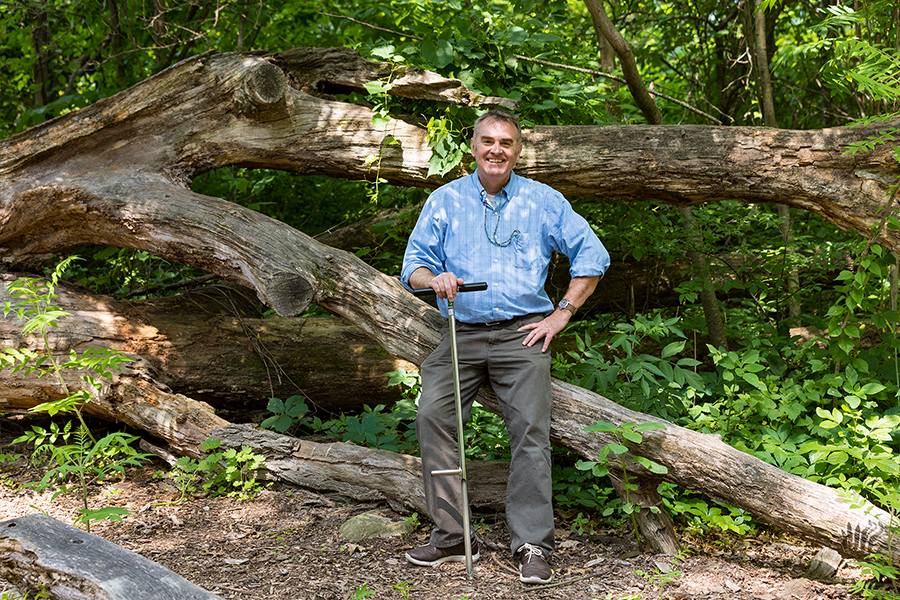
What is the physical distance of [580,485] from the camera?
12.8ft

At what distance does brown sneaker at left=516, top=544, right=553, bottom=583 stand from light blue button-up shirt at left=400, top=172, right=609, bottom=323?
1.08 meters

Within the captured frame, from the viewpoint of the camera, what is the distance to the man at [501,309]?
3.23 meters

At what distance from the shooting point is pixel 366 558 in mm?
3350

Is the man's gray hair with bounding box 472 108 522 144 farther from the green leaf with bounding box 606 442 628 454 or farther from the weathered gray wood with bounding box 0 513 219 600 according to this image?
the weathered gray wood with bounding box 0 513 219 600

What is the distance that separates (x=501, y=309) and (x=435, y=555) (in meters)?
1.22

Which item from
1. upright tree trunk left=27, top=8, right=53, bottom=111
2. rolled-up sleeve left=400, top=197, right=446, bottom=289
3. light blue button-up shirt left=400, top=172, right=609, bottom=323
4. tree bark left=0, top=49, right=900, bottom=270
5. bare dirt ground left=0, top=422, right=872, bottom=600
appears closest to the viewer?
bare dirt ground left=0, top=422, right=872, bottom=600

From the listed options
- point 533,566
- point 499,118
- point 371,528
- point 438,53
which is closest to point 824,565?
point 533,566

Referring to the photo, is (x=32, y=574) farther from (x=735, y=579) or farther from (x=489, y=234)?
(x=735, y=579)

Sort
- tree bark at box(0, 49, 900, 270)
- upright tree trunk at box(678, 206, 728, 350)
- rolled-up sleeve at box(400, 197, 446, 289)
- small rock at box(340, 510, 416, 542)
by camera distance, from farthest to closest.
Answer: upright tree trunk at box(678, 206, 728, 350) → tree bark at box(0, 49, 900, 270) → small rock at box(340, 510, 416, 542) → rolled-up sleeve at box(400, 197, 446, 289)

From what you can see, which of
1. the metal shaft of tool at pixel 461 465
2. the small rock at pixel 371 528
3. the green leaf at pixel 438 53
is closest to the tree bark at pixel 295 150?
the green leaf at pixel 438 53

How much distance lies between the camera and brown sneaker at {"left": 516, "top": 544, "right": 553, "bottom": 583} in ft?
9.81

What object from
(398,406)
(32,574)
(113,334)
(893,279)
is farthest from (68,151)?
(893,279)

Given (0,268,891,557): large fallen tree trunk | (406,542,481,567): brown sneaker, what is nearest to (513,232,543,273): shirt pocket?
(0,268,891,557): large fallen tree trunk

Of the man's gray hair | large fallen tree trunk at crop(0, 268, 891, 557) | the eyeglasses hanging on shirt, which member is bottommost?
large fallen tree trunk at crop(0, 268, 891, 557)
